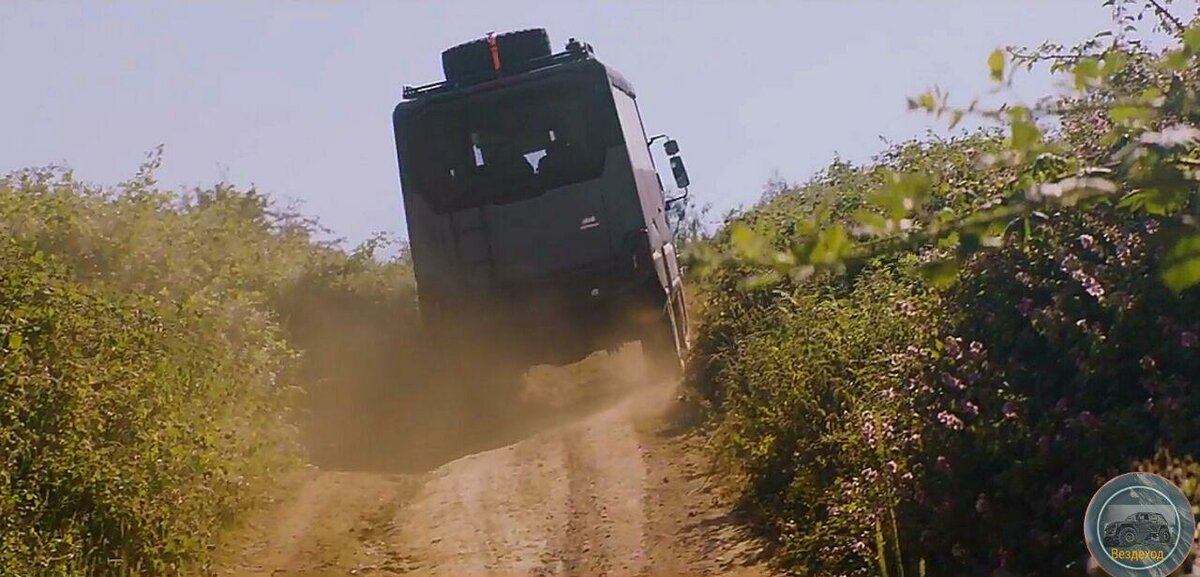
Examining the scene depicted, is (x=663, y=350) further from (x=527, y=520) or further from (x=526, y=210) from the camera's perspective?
(x=527, y=520)

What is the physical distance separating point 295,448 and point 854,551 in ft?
20.7

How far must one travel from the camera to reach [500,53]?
42.7 ft

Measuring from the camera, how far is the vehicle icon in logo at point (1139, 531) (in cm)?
359

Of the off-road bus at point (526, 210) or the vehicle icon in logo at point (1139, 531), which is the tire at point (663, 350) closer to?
the off-road bus at point (526, 210)

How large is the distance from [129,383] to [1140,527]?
18.7ft

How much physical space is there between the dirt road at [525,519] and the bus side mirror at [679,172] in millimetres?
4795

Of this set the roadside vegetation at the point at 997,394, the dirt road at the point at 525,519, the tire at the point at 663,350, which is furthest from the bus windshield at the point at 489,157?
the roadside vegetation at the point at 997,394

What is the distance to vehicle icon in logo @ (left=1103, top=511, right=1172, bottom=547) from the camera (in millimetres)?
3592

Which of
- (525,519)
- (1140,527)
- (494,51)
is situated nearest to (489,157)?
(494,51)

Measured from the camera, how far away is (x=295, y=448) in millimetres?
10883

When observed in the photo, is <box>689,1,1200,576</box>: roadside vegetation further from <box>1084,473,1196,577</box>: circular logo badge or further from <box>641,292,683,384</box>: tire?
<box>641,292,683,384</box>: tire

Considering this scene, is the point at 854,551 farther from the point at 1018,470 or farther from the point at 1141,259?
the point at 1141,259

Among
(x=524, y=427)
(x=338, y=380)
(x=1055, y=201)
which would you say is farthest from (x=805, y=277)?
(x=338, y=380)

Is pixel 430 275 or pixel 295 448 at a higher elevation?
pixel 430 275
